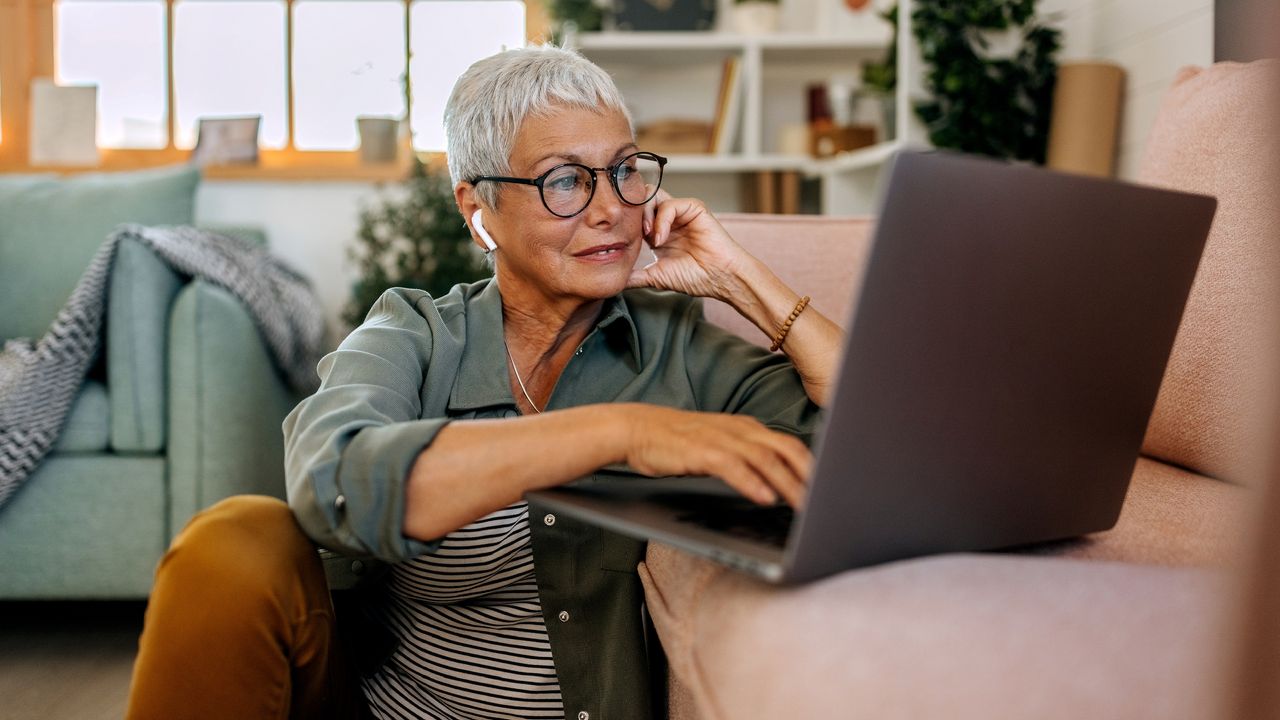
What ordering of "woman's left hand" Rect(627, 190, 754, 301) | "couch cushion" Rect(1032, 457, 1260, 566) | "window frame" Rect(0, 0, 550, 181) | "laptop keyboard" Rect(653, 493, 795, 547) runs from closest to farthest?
"laptop keyboard" Rect(653, 493, 795, 547), "couch cushion" Rect(1032, 457, 1260, 566), "woman's left hand" Rect(627, 190, 754, 301), "window frame" Rect(0, 0, 550, 181)

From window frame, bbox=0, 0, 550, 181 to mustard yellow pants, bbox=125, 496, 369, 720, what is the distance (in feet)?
8.87

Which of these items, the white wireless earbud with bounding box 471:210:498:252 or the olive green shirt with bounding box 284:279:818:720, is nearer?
the olive green shirt with bounding box 284:279:818:720

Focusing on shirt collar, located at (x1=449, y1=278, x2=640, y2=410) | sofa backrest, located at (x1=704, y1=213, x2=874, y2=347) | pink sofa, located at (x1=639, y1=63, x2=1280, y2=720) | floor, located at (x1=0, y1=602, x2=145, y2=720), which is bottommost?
floor, located at (x1=0, y1=602, x2=145, y2=720)

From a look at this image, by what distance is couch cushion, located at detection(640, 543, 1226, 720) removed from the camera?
0.54 m

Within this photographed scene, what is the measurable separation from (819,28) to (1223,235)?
2.62 meters

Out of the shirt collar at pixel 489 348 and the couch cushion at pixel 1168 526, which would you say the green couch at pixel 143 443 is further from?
the couch cushion at pixel 1168 526

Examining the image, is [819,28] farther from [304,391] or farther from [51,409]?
[51,409]

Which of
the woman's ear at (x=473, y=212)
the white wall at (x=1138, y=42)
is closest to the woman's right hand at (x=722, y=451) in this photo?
the woman's ear at (x=473, y=212)

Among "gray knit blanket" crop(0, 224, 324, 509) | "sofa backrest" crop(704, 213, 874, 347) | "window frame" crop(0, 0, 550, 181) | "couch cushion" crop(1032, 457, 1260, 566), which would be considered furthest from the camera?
"window frame" crop(0, 0, 550, 181)

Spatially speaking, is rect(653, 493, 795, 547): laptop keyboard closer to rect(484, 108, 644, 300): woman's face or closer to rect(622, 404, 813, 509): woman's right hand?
rect(622, 404, 813, 509): woman's right hand

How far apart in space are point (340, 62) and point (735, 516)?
10.9ft

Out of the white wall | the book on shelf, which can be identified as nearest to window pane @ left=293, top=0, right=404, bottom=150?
the book on shelf

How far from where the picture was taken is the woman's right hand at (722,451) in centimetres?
71

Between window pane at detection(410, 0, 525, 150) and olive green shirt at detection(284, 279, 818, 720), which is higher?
window pane at detection(410, 0, 525, 150)
